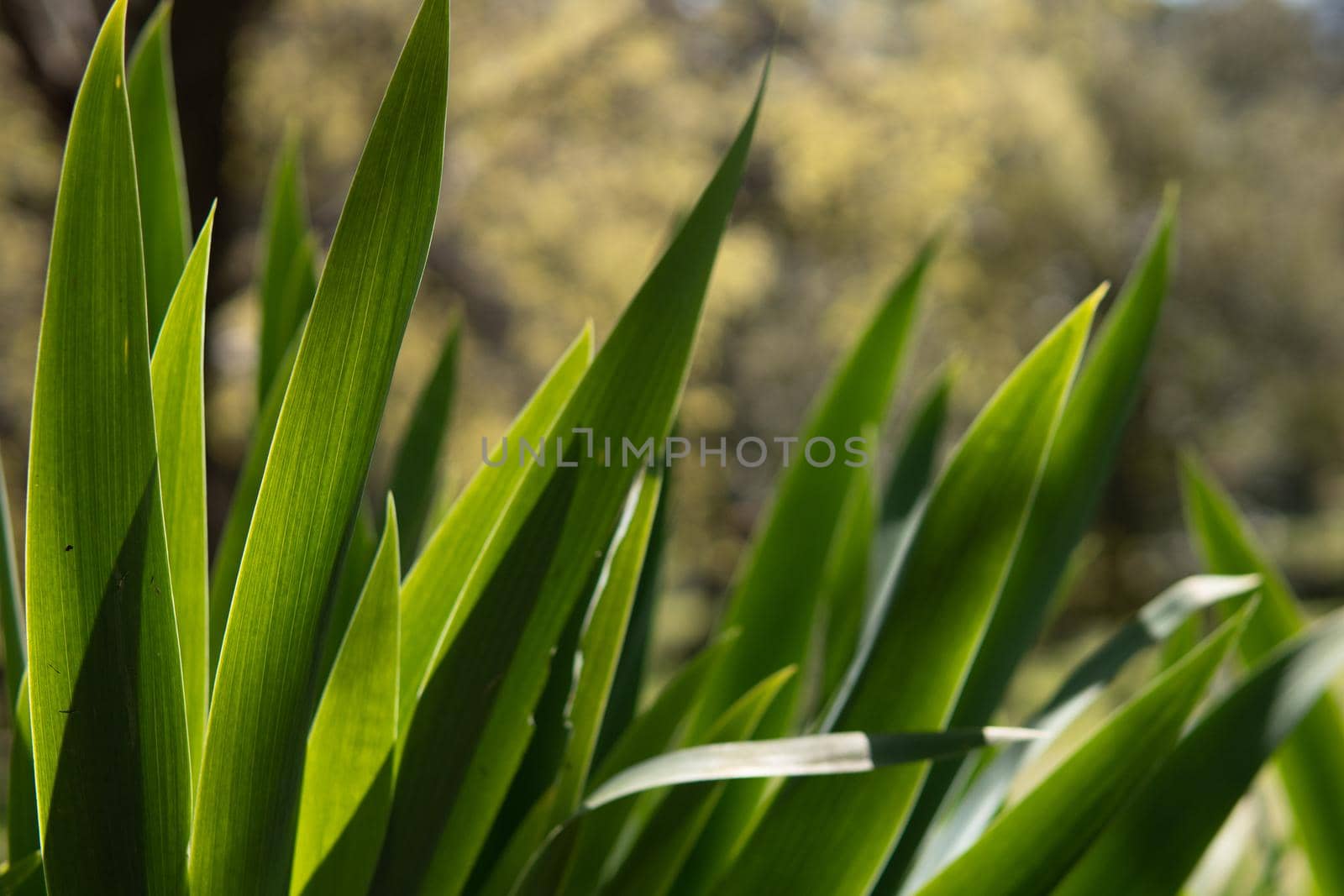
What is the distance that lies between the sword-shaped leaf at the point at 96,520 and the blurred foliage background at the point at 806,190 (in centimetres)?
56

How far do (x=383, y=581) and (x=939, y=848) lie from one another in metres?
0.32

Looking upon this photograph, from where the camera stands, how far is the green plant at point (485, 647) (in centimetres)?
28

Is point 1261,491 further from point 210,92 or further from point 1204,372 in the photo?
point 210,92

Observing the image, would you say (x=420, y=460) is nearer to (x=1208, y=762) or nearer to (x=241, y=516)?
(x=241, y=516)

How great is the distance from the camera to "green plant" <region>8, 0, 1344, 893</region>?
11.0 inches

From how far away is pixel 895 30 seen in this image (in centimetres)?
751

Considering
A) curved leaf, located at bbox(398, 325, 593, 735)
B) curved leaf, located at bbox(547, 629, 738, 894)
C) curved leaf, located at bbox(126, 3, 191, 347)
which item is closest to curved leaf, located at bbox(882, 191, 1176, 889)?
curved leaf, located at bbox(547, 629, 738, 894)

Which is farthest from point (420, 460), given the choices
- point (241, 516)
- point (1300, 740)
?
point (1300, 740)

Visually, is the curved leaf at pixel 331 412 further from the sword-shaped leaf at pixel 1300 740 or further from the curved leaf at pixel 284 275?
the sword-shaped leaf at pixel 1300 740

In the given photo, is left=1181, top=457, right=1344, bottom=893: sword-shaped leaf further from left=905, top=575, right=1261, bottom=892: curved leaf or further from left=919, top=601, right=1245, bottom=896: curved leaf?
left=919, top=601, right=1245, bottom=896: curved leaf

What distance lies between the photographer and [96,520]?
275 mm

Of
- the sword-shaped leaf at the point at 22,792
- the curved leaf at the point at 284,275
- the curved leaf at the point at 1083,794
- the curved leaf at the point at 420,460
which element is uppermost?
the curved leaf at the point at 284,275

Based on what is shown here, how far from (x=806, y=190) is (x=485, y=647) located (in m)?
4.37

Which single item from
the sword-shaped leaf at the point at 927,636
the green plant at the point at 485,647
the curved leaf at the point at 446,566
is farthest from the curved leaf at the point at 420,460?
the sword-shaped leaf at the point at 927,636
